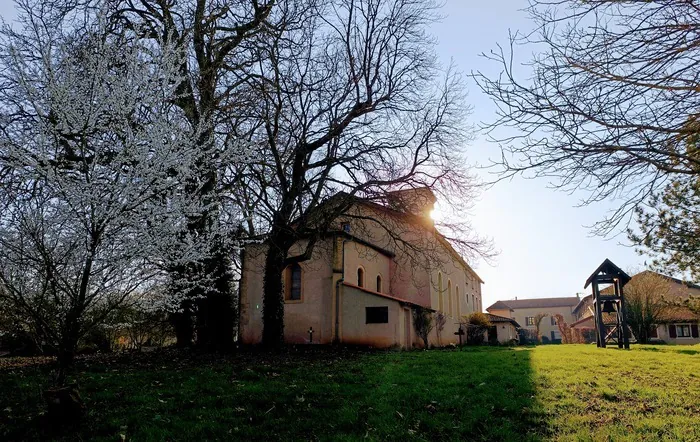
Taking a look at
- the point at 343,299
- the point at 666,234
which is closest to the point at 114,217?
the point at 666,234

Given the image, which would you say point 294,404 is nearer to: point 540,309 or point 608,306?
point 608,306

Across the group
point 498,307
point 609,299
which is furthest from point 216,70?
point 498,307

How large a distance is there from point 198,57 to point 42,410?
10.4 metres

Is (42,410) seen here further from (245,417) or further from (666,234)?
(666,234)

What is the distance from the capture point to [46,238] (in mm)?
6152

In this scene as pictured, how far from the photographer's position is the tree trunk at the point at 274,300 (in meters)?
17.4

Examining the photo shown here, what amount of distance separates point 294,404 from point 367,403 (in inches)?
46.5

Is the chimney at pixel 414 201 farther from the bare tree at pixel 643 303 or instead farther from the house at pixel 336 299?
the bare tree at pixel 643 303

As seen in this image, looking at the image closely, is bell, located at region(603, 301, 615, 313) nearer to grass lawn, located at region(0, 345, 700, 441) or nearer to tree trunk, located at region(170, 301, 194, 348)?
grass lawn, located at region(0, 345, 700, 441)

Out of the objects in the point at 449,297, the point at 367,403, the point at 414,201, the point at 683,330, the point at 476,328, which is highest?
the point at 414,201

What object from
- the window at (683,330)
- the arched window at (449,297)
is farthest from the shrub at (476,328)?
the window at (683,330)

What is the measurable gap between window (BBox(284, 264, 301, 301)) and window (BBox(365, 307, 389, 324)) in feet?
12.3

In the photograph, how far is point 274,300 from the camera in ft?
57.6

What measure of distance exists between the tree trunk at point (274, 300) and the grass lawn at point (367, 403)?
563cm
